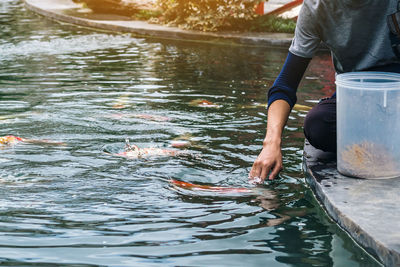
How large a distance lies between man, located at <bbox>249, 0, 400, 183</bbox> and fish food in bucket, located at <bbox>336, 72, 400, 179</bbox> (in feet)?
0.77

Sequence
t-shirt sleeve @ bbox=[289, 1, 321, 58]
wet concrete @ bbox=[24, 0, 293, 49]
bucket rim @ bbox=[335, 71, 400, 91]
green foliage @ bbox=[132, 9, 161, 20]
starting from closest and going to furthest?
bucket rim @ bbox=[335, 71, 400, 91]
t-shirt sleeve @ bbox=[289, 1, 321, 58]
wet concrete @ bbox=[24, 0, 293, 49]
green foliage @ bbox=[132, 9, 161, 20]

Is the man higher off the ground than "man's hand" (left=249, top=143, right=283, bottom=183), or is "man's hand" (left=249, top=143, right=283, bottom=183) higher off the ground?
the man

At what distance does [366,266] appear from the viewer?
296cm

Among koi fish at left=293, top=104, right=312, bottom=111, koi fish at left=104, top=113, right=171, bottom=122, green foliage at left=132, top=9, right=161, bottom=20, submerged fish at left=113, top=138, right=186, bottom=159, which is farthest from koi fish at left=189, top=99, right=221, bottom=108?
green foliage at left=132, top=9, right=161, bottom=20

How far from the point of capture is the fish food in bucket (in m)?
3.55

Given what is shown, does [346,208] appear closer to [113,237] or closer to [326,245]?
[326,245]

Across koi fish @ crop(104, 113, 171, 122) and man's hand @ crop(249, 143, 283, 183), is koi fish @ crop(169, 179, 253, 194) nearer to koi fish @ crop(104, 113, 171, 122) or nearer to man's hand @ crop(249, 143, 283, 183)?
man's hand @ crop(249, 143, 283, 183)

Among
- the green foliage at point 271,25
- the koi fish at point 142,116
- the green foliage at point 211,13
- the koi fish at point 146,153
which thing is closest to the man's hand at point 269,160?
the koi fish at point 146,153

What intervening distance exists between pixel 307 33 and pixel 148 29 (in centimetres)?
1031

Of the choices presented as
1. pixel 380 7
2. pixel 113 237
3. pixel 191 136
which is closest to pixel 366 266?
pixel 113 237

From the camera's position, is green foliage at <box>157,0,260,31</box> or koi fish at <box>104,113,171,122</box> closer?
koi fish at <box>104,113,171,122</box>

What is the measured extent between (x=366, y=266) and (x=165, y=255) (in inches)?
36.6

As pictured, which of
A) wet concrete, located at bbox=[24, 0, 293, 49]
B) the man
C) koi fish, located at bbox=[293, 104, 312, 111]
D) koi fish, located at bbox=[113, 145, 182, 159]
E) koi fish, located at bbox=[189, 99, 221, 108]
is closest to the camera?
the man

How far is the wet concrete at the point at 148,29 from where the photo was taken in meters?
12.6
